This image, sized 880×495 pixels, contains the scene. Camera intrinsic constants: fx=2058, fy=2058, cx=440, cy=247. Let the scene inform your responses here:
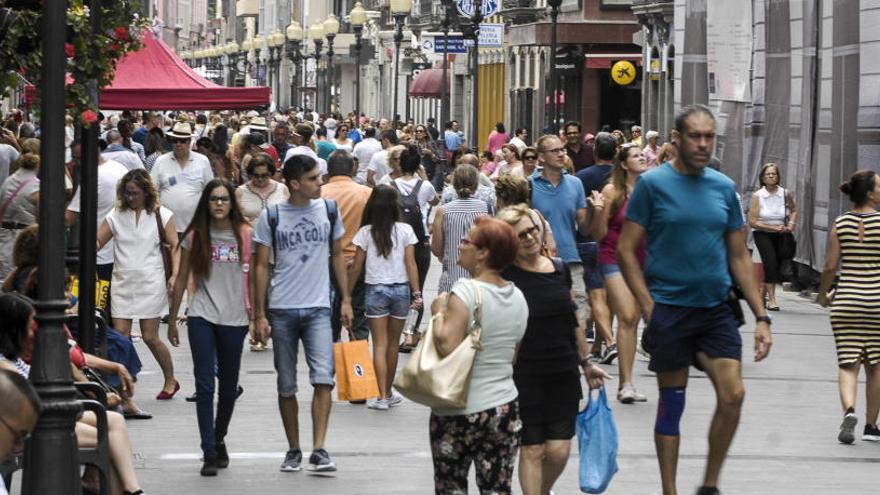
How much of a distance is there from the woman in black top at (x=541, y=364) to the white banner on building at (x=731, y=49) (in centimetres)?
1945

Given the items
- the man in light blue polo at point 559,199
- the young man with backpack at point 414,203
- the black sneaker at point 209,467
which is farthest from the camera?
the young man with backpack at point 414,203

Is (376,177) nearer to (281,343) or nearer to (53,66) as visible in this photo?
(281,343)

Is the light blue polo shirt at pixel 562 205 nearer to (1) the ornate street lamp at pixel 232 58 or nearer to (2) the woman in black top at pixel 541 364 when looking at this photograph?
(2) the woman in black top at pixel 541 364

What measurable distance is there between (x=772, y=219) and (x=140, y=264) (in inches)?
370

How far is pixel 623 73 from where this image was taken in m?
48.6

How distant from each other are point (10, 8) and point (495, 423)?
2.99 metres

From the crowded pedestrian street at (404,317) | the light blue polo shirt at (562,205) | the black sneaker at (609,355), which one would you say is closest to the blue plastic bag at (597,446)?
the crowded pedestrian street at (404,317)

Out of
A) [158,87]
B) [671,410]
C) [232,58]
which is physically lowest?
[671,410]

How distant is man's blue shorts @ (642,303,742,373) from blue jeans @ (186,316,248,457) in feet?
9.35

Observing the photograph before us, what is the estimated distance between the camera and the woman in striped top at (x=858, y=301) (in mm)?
12625

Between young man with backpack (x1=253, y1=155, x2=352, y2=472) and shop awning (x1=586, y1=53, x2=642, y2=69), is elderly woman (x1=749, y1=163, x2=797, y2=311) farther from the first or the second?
shop awning (x1=586, y1=53, x2=642, y2=69)

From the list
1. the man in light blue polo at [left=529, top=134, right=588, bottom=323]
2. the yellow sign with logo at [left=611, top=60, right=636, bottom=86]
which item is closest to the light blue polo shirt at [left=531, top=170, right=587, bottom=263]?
the man in light blue polo at [left=529, top=134, right=588, bottom=323]

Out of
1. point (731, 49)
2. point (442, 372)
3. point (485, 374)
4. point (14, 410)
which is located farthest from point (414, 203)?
point (731, 49)

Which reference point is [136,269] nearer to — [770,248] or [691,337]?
[691,337]
